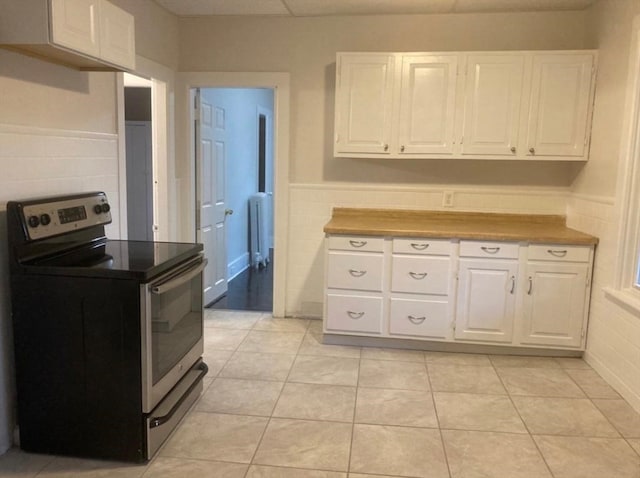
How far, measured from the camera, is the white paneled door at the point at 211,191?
4520mm

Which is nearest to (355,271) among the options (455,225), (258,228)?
(455,225)

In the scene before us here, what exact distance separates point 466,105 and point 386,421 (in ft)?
7.28

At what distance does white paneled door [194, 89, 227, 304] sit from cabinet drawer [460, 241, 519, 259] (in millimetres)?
2133

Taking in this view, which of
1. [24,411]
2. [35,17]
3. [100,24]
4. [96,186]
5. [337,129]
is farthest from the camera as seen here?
[337,129]

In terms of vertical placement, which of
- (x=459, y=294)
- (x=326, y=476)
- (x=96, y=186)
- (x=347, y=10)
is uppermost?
(x=347, y=10)

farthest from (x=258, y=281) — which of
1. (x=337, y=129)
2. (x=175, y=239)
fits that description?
(x=337, y=129)

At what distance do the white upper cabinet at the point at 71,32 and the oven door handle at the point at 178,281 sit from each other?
1.07m

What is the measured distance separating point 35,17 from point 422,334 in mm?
2871

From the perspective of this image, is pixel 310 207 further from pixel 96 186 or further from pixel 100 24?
pixel 100 24

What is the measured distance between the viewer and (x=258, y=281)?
591 cm

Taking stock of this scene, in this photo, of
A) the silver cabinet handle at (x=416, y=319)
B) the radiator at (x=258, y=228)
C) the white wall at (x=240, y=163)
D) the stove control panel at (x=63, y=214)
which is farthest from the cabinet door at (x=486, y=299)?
the radiator at (x=258, y=228)

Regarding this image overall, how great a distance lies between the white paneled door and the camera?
452 centimetres

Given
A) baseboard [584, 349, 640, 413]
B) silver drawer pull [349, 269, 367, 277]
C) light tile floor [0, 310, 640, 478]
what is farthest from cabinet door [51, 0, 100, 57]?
baseboard [584, 349, 640, 413]

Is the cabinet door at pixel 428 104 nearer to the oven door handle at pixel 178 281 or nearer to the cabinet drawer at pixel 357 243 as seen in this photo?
the cabinet drawer at pixel 357 243
